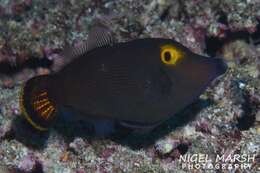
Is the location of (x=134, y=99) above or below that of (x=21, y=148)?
above

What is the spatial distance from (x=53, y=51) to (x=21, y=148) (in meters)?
1.39

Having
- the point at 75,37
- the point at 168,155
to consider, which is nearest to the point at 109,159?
the point at 168,155

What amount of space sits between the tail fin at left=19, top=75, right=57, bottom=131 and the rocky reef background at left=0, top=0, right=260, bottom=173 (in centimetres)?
23

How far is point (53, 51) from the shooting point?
5262 millimetres

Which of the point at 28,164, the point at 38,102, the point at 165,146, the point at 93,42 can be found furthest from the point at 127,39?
the point at 28,164

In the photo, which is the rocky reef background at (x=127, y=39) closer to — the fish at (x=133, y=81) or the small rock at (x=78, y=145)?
the small rock at (x=78, y=145)

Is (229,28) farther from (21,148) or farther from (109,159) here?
(21,148)

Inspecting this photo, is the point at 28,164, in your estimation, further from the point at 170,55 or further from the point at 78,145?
the point at 170,55

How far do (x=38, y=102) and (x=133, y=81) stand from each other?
938 millimetres

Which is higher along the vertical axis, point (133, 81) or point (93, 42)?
point (93, 42)

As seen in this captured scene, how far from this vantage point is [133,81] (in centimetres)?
385

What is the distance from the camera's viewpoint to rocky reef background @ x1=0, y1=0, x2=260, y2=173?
4.27 metres

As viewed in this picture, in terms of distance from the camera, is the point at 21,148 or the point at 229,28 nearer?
the point at 21,148

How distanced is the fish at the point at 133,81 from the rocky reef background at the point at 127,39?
1.07 feet
